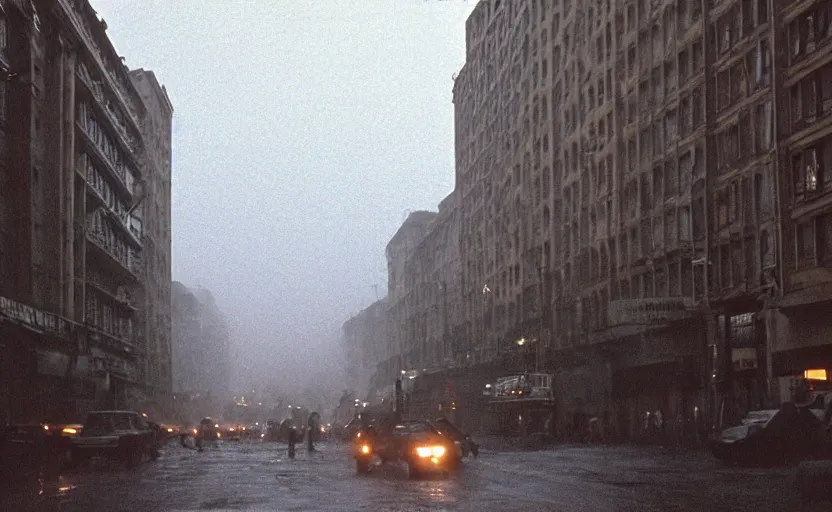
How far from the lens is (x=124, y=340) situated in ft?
307

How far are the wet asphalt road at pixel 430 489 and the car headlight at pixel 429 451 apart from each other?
0.81 metres

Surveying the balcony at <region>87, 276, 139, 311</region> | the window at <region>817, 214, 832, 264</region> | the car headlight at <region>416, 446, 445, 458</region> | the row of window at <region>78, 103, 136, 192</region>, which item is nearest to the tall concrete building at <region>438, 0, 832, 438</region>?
the window at <region>817, 214, 832, 264</region>

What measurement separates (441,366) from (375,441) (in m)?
95.6

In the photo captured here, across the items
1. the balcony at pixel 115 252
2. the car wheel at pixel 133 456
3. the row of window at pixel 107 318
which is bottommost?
the car wheel at pixel 133 456

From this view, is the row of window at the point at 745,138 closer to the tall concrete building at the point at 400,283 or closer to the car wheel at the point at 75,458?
the car wheel at the point at 75,458

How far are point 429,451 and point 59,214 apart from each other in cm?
3987

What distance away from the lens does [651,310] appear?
57.5 m

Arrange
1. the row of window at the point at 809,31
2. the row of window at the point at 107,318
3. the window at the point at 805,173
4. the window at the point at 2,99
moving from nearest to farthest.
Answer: the row of window at the point at 809,31 → the window at the point at 805,173 → the window at the point at 2,99 → the row of window at the point at 107,318

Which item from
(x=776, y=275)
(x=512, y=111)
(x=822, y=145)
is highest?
(x=512, y=111)

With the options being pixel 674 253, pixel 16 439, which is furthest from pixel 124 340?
pixel 16 439

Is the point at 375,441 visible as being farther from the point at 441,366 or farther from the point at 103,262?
the point at 441,366

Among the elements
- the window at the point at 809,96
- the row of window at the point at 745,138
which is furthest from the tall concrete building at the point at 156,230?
the window at the point at 809,96

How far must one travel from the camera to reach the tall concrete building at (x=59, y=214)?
57.3m

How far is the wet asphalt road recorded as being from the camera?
1944cm
